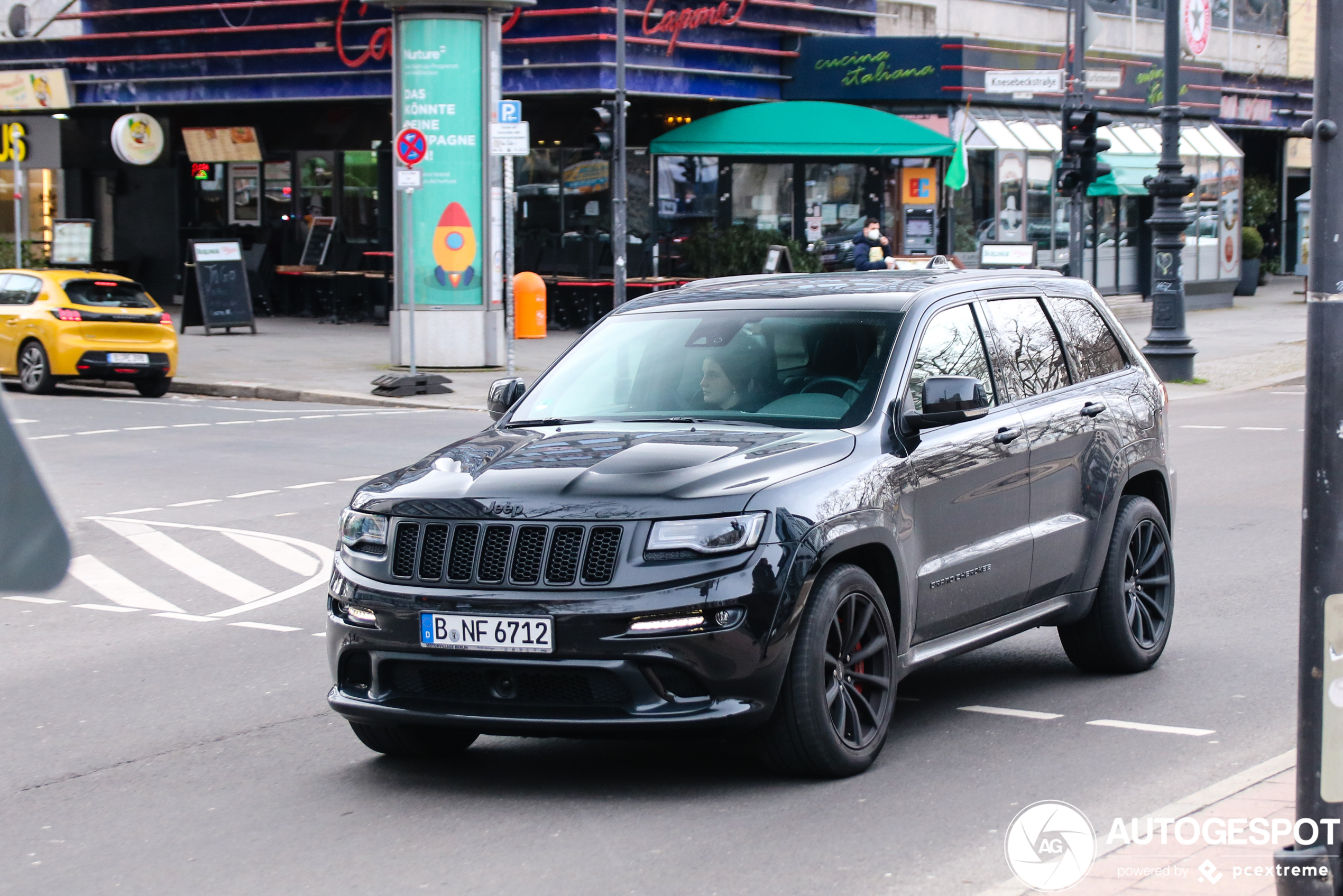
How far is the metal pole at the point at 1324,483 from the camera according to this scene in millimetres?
4207

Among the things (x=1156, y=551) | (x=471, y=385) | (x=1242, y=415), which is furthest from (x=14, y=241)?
(x=1156, y=551)

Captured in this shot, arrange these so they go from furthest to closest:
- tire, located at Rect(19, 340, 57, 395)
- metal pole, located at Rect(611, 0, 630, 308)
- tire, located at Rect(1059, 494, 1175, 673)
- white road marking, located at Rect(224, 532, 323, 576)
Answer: metal pole, located at Rect(611, 0, 630, 308), tire, located at Rect(19, 340, 57, 395), white road marking, located at Rect(224, 532, 323, 576), tire, located at Rect(1059, 494, 1175, 673)

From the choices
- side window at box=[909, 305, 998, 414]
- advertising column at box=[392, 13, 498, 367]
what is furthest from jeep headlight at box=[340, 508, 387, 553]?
advertising column at box=[392, 13, 498, 367]

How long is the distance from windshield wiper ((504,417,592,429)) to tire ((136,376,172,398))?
55.7ft

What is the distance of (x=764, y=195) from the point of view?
108 ft

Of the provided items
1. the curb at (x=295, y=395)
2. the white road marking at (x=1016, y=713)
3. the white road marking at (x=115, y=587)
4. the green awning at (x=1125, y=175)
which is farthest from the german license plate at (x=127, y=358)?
the green awning at (x=1125, y=175)

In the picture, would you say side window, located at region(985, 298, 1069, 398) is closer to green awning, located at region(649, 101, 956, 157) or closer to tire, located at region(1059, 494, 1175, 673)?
tire, located at region(1059, 494, 1175, 673)

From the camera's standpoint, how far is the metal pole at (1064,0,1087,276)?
79.6ft

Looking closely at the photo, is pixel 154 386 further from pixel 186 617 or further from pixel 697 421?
pixel 697 421

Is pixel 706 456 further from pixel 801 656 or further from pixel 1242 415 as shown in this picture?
pixel 1242 415

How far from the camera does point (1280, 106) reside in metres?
46.7

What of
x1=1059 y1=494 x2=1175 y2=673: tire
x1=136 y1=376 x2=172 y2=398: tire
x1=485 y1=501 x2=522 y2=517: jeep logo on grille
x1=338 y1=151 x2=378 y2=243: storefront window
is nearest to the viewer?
x1=485 y1=501 x2=522 y2=517: jeep logo on grille

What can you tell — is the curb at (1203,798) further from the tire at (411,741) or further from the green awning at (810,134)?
the green awning at (810,134)

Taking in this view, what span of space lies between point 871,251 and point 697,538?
23665 mm
